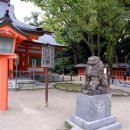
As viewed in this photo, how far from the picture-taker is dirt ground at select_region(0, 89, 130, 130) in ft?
22.7

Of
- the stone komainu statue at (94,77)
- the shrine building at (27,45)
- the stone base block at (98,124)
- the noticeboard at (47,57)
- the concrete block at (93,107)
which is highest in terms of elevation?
the shrine building at (27,45)

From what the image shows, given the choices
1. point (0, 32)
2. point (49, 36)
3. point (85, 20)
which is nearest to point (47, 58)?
point (0, 32)

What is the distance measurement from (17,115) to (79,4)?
6.85 meters

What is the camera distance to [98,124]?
21.0 feet

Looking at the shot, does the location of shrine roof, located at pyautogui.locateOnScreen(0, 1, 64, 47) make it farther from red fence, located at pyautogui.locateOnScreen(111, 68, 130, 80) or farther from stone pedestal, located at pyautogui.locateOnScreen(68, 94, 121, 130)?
stone pedestal, located at pyautogui.locateOnScreen(68, 94, 121, 130)

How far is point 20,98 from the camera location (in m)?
11.3

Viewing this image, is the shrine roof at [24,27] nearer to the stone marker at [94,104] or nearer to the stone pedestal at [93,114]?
the stone marker at [94,104]

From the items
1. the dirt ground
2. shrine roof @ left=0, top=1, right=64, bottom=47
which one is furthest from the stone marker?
shrine roof @ left=0, top=1, right=64, bottom=47

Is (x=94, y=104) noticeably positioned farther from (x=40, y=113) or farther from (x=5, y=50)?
(x=5, y=50)

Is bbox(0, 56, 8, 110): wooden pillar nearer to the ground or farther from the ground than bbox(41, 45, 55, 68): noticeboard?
nearer to the ground

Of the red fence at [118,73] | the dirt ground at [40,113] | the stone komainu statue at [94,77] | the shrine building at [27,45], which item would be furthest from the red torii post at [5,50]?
the red fence at [118,73]

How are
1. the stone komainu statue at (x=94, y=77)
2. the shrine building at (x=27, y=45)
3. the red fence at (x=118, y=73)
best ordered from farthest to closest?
the red fence at (x=118, y=73) → the shrine building at (x=27, y=45) → the stone komainu statue at (x=94, y=77)

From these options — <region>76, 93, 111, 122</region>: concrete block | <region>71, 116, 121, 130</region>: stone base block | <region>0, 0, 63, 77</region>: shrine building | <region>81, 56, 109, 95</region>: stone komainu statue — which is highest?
<region>0, 0, 63, 77</region>: shrine building

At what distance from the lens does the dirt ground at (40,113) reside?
6.93 metres
